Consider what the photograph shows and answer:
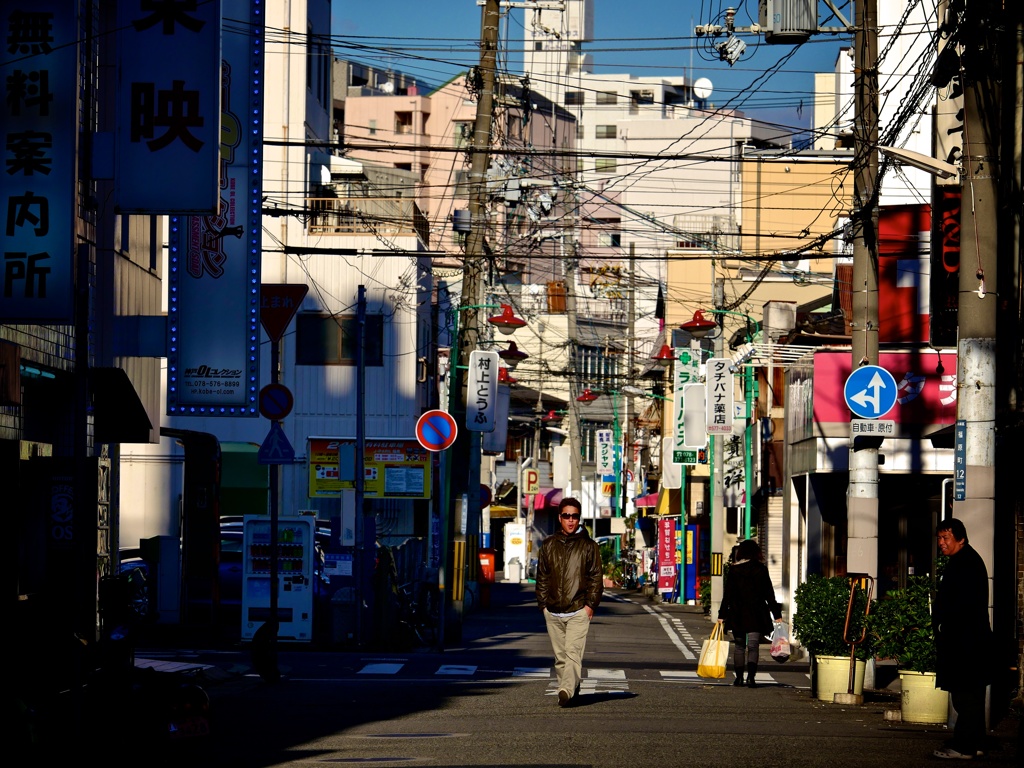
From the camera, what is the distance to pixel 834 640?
17.0 metres

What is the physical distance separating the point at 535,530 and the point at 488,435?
39.9 metres

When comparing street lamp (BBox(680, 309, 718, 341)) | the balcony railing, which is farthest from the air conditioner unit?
street lamp (BBox(680, 309, 718, 341))

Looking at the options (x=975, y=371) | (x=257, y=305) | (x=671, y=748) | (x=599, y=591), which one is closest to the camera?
(x=671, y=748)

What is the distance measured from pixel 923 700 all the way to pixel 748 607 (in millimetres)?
4586

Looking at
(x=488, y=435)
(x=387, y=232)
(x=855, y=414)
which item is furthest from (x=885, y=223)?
(x=387, y=232)

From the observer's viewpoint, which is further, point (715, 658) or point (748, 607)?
point (715, 658)

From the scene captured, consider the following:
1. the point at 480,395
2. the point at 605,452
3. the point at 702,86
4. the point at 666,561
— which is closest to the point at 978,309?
the point at 480,395

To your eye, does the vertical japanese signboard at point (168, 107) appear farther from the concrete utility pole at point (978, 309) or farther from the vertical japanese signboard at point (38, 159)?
the concrete utility pole at point (978, 309)

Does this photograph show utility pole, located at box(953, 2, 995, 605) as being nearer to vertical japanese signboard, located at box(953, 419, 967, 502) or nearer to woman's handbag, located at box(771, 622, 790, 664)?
vertical japanese signboard, located at box(953, 419, 967, 502)

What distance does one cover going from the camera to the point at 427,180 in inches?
3201

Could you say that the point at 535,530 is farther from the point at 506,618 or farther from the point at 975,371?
the point at 975,371

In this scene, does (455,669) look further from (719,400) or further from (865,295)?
(719,400)

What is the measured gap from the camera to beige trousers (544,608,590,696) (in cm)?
1524

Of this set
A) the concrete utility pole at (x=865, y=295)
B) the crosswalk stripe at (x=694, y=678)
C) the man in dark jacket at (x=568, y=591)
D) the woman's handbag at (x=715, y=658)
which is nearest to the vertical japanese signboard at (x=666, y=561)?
the crosswalk stripe at (x=694, y=678)
